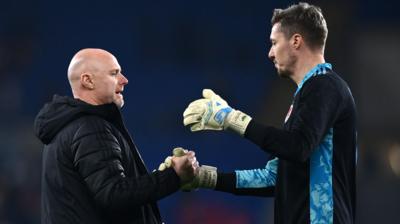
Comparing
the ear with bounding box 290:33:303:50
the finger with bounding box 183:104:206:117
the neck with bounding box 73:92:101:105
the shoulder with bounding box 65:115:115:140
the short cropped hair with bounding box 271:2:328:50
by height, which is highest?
the short cropped hair with bounding box 271:2:328:50

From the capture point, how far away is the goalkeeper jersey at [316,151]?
2521 mm

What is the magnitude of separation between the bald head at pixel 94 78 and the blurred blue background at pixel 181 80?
3968 millimetres

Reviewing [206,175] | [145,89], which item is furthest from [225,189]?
[145,89]

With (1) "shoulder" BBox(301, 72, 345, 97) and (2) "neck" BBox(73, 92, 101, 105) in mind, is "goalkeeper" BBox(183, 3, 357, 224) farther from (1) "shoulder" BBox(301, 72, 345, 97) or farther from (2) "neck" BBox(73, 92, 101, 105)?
(2) "neck" BBox(73, 92, 101, 105)

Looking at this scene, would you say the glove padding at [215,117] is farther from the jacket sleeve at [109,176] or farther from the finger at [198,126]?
the jacket sleeve at [109,176]

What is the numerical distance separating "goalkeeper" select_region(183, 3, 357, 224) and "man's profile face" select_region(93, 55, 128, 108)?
0.29m

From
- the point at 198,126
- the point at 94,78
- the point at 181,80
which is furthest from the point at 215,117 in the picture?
the point at 181,80

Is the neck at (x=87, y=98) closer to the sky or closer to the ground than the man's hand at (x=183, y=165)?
closer to the sky

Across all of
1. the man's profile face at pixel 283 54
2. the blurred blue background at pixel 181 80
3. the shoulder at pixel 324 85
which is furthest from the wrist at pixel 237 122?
the blurred blue background at pixel 181 80

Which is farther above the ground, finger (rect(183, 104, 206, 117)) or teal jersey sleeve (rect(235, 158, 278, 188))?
finger (rect(183, 104, 206, 117))

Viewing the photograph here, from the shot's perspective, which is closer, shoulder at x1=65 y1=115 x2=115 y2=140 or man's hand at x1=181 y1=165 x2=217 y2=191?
shoulder at x1=65 y1=115 x2=115 y2=140

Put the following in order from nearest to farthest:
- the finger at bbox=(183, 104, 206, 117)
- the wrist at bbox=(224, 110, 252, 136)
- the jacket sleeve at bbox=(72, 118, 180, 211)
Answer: the jacket sleeve at bbox=(72, 118, 180, 211)
the wrist at bbox=(224, 110, 252, 136)
the finger at bbox=(183, 104, 206, 117)

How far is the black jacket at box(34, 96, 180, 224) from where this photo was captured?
241cm

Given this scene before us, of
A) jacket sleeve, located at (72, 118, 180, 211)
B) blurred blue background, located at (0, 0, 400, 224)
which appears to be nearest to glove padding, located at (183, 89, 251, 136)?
jacket sleeve, located at (72, 118, 180, 211)
